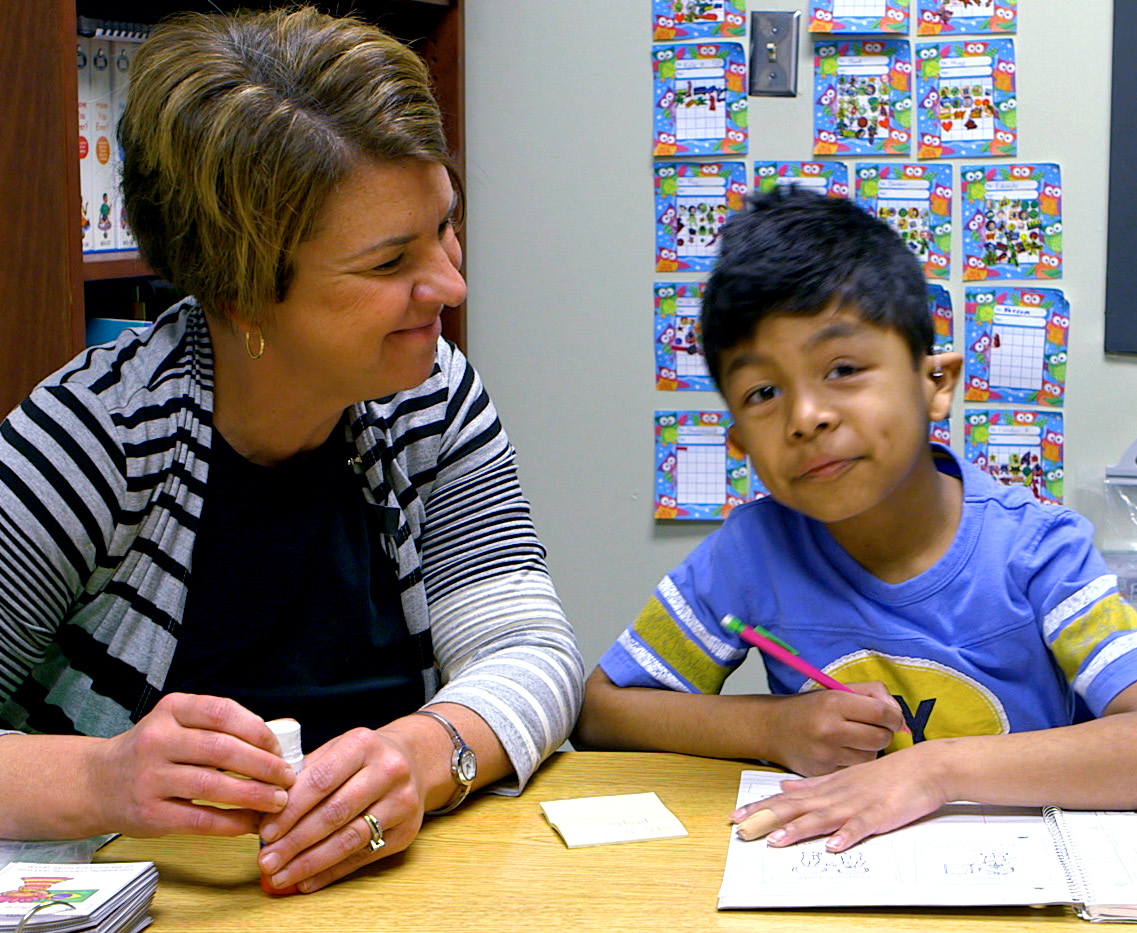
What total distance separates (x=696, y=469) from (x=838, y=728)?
5.03 feet

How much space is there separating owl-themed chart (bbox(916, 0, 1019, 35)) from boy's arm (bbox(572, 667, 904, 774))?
165 cm

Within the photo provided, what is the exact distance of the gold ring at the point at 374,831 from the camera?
0.95 metres

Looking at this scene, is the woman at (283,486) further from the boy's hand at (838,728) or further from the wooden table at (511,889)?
the boy's hand at (838,728)

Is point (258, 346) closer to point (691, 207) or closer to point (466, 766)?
point (466, 766)

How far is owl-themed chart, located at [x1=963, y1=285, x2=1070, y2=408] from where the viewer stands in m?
2.41

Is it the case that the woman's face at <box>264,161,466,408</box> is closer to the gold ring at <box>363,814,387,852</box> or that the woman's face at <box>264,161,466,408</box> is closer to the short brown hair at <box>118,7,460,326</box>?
the short brown hair at <box>118,7,460,326</box>

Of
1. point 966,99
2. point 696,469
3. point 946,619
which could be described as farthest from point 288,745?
point 966,99

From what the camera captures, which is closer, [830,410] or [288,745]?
[288,745]

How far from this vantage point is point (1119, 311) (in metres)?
2.37

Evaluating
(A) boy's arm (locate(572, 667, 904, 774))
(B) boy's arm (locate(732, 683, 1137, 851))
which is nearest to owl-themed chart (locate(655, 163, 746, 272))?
(A) boy's arm (locate(572, 667, 904, 774))

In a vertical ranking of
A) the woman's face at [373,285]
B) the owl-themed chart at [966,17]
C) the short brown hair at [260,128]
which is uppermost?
the owl-themed chart at [966,17]

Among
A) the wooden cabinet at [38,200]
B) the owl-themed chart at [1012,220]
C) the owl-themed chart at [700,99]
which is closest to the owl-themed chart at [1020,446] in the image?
the owl-themed chart at [1012,220]

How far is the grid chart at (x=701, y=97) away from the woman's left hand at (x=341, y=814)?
1809mm

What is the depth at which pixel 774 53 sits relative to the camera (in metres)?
2.48
